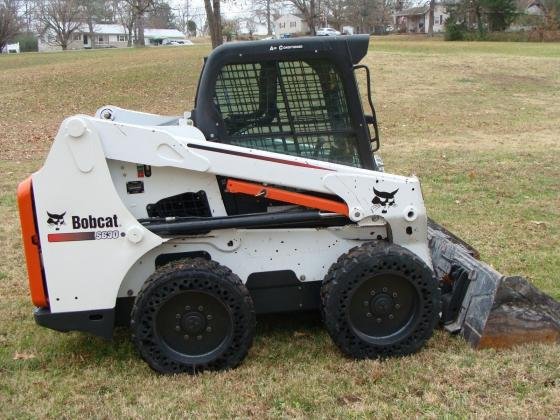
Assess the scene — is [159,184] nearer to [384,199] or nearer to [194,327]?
[194,327]

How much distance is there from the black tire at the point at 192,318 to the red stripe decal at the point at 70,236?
400 mm

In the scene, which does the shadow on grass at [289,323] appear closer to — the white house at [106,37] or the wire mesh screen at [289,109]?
the wire mesh screen at [289,109]

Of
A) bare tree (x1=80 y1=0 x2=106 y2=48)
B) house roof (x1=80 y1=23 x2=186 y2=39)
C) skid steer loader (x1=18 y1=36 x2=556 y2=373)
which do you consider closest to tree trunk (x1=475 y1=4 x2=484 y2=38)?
skid steer loader (x1=18 y1=36 x2=556 y2=373)

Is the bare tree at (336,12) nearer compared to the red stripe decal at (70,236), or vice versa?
the red stripe decal at (70,236)

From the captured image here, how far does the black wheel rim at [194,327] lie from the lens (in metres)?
3.76

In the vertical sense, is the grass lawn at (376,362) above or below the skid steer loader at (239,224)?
below

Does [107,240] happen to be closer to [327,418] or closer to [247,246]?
[247,246]

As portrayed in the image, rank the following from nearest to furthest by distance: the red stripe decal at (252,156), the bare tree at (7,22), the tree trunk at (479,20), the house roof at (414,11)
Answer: the red stripe decal at (252,156) < the tree trunk at (479,20) < the bare tree at (7,22) < the house roof at (414,11)

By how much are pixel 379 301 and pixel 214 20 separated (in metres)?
22.9

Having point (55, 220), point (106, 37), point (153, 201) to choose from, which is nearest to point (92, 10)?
point (106, 37)

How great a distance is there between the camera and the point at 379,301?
3.92 m

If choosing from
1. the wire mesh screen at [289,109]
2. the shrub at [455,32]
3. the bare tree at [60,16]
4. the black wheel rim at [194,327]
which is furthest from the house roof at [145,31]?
the black wheel rim at [194,327]

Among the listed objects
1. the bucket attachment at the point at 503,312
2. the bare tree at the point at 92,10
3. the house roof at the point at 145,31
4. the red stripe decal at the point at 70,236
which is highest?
the bare tree at the point at 92,10

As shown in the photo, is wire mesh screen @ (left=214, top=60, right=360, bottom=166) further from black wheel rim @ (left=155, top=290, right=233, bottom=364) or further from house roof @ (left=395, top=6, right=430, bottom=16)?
house roof @ (left=395, top=6, right=430, bottom=16)
